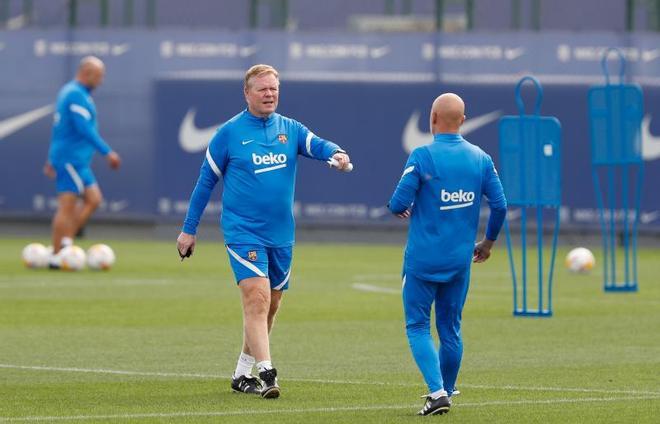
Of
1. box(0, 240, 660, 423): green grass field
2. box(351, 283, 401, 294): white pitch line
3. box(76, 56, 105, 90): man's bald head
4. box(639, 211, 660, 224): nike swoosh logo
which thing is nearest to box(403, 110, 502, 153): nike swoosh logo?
box(639, 211, 660, 224): nike swoosh logo

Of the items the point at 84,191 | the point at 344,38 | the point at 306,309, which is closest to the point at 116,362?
the point at 306,309

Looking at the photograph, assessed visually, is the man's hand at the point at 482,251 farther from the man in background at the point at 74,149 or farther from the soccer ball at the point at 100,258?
the soccer ball at the point at 100,258

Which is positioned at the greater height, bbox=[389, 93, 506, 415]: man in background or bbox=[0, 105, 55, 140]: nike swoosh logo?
bbox=[0, 105, 55, 140]: nike swoosh logo

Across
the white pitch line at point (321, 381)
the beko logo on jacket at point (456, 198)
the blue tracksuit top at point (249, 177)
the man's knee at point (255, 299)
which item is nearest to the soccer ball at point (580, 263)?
the white pitch line at point (321, 381)

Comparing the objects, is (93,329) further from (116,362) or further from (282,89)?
(282,89)

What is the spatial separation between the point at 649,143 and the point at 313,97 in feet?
19.7

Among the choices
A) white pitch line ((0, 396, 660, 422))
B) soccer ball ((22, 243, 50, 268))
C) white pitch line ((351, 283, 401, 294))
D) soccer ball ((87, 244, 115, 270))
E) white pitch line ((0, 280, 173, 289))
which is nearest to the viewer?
white pitch line ((0, 396, 660, 422))

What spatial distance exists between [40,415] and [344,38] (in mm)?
23930

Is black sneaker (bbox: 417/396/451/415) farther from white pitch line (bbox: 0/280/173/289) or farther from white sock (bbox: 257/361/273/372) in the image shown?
white pitch line (bbox: 0/280/173/289)

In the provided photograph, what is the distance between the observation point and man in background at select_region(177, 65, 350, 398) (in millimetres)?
10508

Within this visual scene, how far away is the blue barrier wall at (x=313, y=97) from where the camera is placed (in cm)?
3070

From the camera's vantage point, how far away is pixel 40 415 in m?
9.49

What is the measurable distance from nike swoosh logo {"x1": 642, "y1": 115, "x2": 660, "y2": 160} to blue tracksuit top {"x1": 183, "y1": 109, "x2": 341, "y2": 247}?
66.6ft

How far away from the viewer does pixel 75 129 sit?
74.2 ft
